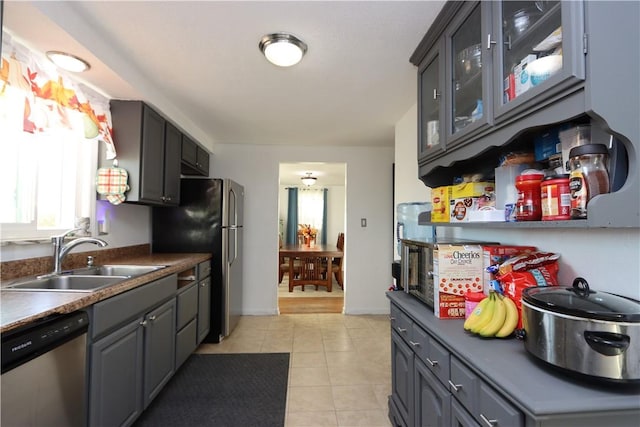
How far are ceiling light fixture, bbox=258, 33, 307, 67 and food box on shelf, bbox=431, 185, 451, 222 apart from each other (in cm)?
114

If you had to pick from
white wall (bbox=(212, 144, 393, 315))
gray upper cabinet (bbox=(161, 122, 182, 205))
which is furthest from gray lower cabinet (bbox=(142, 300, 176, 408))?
white wall (bbox=(212, 144, 393, 315))

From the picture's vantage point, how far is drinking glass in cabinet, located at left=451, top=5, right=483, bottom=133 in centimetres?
129

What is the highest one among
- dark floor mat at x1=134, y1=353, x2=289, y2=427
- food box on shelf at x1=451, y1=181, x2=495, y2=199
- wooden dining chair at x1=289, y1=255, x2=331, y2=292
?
→ food box on shelf at x1=451, y1=181, x2=495, y2=199

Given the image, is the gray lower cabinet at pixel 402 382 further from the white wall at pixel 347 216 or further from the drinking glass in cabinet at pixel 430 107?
the white wall at pixel 347 216

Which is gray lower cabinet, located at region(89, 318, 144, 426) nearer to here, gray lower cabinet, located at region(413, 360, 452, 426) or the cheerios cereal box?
gray lower cabinet, located at region(413, 360, 452, 426)

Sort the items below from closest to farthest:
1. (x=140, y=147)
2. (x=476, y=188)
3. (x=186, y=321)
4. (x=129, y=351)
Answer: (x=476, y=188), (x=129, y=351), (x=140, y=147), (x=186, y=321)

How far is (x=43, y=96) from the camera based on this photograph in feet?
5.44

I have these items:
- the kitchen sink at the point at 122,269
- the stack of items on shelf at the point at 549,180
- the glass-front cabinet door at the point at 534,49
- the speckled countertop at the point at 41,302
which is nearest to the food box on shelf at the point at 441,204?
the stack of items on shelf at the point at 549,180

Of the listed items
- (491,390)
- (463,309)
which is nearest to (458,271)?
(463,309)

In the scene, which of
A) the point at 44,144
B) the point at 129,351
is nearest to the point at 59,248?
the point at 44,144

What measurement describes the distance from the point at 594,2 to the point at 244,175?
3.70 meters

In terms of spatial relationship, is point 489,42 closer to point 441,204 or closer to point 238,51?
point 441,204

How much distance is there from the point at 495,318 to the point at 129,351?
1.81 metres

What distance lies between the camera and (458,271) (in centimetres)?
136
